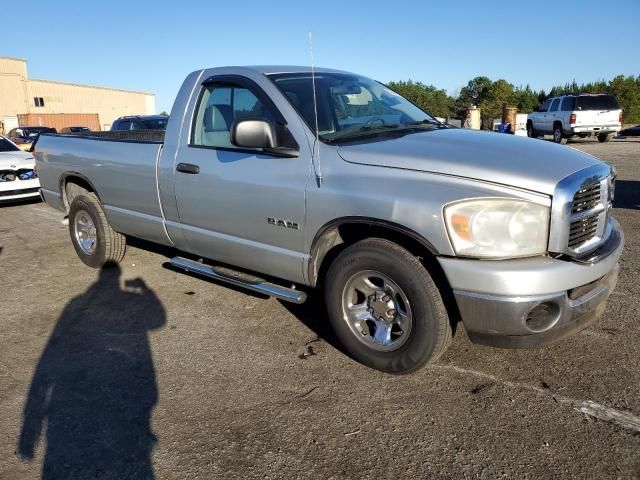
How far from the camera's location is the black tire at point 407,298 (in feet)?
9.81

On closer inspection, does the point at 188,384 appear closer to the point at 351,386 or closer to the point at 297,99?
the point at 351,386

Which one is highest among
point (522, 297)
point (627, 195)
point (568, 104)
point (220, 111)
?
point (568, 104)

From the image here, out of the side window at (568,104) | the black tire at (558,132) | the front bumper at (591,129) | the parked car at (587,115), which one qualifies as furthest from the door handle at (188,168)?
the black tire at (558,132)

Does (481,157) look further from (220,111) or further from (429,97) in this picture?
(429,97)

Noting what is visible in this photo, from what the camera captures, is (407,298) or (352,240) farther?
(352,240)

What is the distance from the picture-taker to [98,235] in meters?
5.57

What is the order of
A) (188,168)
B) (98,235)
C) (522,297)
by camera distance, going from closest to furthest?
(522,297) → (188,168) → (98,235)

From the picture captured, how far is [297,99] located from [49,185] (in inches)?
151

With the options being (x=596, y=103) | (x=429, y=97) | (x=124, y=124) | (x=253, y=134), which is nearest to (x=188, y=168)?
(x=253, y=134)

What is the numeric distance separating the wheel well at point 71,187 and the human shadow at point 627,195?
24.3ft

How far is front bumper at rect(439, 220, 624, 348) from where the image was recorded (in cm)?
271

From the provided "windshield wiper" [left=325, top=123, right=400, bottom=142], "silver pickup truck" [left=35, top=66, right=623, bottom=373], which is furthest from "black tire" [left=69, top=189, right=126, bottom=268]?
"windshield wiper" [left=325, top=123, right=400, bottom=142]

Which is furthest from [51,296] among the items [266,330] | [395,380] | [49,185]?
[395,380]

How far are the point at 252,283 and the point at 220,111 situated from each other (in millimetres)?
1429
